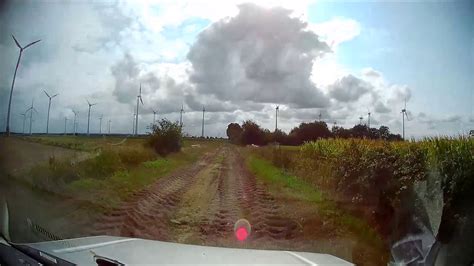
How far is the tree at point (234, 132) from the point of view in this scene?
3.97 metres

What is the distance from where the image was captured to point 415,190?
362 cm

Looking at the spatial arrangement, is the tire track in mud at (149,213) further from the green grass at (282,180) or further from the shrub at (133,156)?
the green grass at (282,180)

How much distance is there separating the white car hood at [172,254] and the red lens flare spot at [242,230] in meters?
0.11

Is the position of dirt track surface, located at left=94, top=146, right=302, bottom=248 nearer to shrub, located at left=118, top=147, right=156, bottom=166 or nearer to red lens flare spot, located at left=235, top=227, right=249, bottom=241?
red lens flare spot, located at left=235, top=227, right=249, bottom=241

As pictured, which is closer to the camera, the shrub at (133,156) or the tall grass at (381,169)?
the tall grass at (381,169)

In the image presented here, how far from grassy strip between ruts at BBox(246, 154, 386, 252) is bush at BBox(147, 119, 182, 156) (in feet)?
2.21

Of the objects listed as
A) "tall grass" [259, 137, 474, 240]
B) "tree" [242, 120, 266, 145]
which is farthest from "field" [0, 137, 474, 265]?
"tree" [242, 120, 266, 145]

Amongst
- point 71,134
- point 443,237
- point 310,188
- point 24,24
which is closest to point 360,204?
point 310,188

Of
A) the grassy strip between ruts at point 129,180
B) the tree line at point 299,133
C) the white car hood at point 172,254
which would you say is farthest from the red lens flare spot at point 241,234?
the grassy strip between ruts at point 129,180

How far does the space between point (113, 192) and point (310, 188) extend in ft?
5.48

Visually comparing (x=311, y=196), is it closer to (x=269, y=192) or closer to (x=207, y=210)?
(x=269, y=192)

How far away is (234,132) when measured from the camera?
4.03m

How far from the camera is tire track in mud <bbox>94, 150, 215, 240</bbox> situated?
13.1ft

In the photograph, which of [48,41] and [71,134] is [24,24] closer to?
[48,41]
